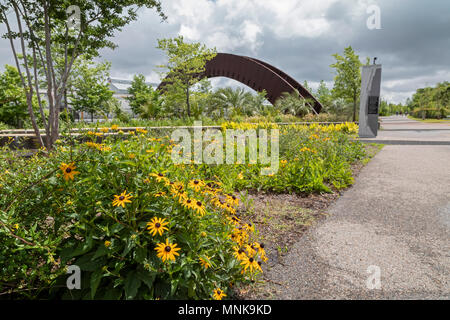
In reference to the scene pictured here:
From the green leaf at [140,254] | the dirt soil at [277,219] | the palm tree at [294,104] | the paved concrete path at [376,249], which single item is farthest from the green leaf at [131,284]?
the palm tree at [294,104]

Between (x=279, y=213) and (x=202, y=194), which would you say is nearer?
(x=202, y=194)

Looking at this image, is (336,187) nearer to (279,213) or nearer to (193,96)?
(279,213)

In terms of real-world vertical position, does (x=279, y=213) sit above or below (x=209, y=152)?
below

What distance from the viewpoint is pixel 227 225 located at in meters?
2.03

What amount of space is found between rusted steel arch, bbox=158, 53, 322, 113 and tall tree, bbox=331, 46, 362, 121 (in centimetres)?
277

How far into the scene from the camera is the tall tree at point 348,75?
2362cm

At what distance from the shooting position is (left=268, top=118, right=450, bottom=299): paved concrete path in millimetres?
1941

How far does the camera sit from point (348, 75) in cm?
2405

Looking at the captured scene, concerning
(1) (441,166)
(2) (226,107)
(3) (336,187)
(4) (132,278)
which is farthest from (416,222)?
(2) (226,107)

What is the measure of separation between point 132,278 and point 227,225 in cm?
79

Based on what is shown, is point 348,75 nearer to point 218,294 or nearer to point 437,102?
point 218,294

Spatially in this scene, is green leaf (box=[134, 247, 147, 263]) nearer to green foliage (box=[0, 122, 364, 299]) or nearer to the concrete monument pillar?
green foliage (box=[0, 122, 364, 299])

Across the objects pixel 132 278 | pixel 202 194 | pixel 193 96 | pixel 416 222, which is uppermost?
pixel 193 96

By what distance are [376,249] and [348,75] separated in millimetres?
25311
